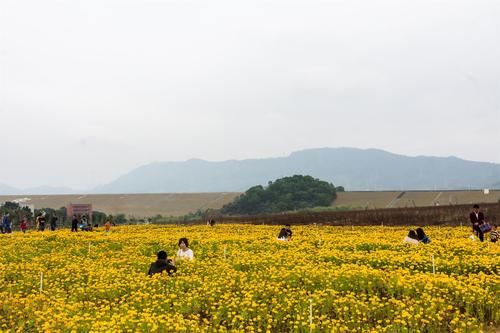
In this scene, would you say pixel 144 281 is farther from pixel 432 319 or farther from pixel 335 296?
pixel 432 319

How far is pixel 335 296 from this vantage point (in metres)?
12.4

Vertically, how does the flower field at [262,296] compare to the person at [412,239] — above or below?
below

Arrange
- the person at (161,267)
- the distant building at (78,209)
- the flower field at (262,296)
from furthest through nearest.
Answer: the distant building at (78,209) → the person at (161,267) → the flower field at (262,296)

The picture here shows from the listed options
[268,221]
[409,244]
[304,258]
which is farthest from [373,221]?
[304,258]

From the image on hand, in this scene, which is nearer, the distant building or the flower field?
the flower field

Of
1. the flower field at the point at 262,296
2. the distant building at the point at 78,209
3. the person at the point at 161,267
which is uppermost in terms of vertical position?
the distant building at the point at 78,209

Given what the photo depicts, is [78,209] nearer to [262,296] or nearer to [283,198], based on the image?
[262,296]

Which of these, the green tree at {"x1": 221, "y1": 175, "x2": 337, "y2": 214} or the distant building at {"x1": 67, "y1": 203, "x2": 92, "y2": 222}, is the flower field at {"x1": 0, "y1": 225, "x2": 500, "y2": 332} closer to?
the distant building at {"x1": 67, "y1": 203, "x2": 92, "y2": 222}

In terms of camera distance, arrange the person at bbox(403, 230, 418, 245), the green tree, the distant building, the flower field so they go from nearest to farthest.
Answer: the flower field → the person at bbox(403, 230, 418, 245) → the distant building → the green tree

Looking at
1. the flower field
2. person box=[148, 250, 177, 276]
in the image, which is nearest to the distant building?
the flower field

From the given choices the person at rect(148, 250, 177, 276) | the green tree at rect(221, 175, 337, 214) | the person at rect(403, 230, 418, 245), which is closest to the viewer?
the person at rect(148, 250, 177, 276)

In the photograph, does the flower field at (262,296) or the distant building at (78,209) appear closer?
the flower field at (262,296)

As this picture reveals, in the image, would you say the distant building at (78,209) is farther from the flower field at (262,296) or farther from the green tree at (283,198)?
the green tree at (283,198)

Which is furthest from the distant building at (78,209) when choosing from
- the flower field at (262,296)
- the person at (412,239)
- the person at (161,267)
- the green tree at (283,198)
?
the green tree at (283,198)
